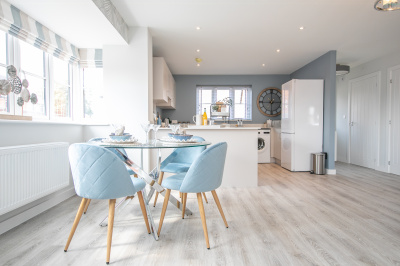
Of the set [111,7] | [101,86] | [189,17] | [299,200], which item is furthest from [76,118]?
[299,200]

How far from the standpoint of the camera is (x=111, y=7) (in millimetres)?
2604

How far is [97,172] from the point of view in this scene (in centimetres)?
145

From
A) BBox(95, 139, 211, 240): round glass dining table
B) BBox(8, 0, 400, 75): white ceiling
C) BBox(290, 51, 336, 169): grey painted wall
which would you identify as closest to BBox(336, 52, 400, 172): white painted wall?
BBox(8, 0, 400, 75): white ceiling

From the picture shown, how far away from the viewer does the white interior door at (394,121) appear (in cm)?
439

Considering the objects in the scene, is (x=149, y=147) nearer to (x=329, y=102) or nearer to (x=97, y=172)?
(x=97, y=172)

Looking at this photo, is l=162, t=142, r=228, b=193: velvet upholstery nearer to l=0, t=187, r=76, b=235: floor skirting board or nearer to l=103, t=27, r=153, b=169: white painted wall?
l=0, t=187, r=76, b=235: floor skirting board

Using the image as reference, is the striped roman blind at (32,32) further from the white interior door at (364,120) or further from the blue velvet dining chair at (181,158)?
the white interior door at (364,120)

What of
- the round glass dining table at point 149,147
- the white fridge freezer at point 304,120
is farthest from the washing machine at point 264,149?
the round glass dining table at point 149,147

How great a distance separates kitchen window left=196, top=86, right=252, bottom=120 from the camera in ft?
21.1

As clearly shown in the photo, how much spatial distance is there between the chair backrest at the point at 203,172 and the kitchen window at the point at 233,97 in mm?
4805

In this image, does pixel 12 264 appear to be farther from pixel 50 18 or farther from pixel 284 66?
pixel 284 66

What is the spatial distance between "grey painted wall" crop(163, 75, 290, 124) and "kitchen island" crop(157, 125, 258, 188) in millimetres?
3051

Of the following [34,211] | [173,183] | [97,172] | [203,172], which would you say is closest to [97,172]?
[97,172]

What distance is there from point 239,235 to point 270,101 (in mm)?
5172
